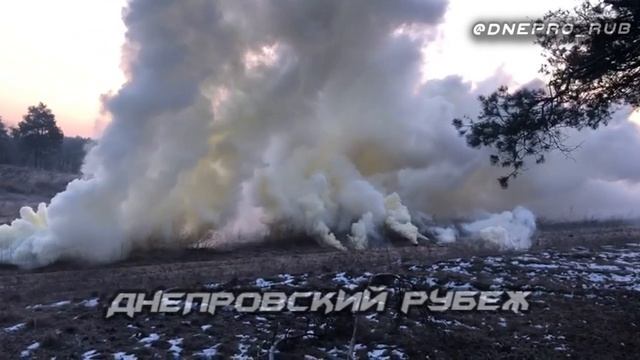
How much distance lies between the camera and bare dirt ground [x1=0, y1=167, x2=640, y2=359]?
1102 centimetres

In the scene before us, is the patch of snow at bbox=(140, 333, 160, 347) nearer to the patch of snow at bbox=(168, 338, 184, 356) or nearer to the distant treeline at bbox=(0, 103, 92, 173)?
the patch of snow at bbox=(168, 338, 184, 356)

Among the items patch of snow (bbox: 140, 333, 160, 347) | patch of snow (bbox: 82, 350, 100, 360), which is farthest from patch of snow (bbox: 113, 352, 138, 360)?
patch of snow (bbox: 140, 333, 160, 347)

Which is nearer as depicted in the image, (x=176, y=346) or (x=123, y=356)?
(x=123, y=356)

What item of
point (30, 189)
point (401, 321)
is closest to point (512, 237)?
point (401, 321)

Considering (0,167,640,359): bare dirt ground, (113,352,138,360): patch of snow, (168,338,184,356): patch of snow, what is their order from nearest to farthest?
(113,352,138,360): patch of snow → (168,338,184,356): patch of snow → (0,167,640,359): bare dirt ground

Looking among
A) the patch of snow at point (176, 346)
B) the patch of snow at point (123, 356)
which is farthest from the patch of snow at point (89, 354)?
the patch of snow at point (176, 346)

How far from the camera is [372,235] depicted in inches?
1464

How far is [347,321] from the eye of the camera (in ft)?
40.5

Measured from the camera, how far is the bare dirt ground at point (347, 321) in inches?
434

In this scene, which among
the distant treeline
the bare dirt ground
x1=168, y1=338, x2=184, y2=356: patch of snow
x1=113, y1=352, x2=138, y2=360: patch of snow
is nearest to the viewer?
x1=113, y1=352, x2=138, y2=360: patch of snow

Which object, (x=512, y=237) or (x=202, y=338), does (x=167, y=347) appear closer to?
(x=202, y=338)

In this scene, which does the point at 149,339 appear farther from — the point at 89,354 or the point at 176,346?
the point at 89,354

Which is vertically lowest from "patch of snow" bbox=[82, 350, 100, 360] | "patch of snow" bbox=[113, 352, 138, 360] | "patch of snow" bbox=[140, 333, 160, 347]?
"patch of snow" bbox=[113, 352, 138, 360]

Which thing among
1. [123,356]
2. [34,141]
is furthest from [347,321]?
[34,141]
